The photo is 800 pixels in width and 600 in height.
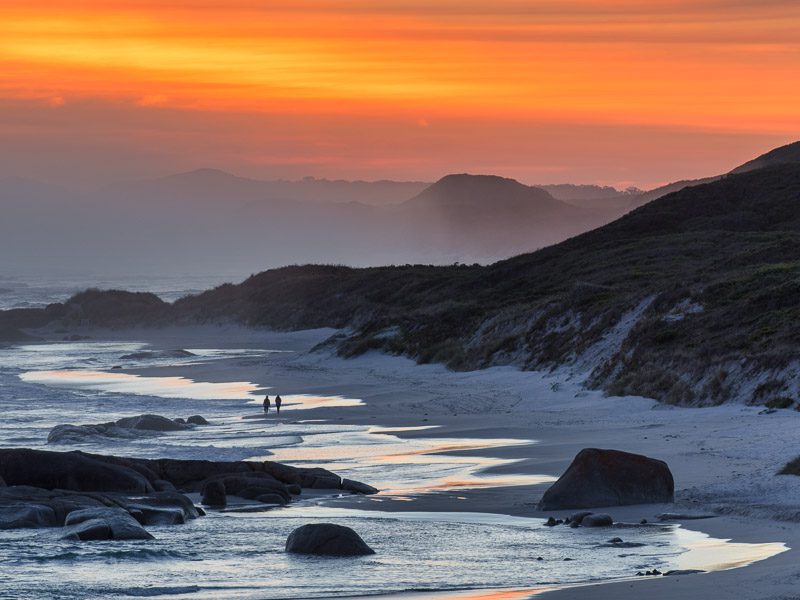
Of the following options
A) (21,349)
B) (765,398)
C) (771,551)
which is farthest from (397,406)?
(21,349)

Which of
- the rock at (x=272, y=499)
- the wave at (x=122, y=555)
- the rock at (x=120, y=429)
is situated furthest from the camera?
the rock at (x=120, y=429)

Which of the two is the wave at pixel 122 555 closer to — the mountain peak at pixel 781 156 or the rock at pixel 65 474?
the rock at pixel 65 474

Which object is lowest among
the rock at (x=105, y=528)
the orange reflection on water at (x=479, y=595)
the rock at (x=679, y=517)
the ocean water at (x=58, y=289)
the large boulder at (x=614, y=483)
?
the orange reflection on water at (x=479, y=595)

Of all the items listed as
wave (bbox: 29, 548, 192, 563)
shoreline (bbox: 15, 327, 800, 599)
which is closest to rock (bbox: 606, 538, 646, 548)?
shoreline (bbox: 15, 327, 800, 599)

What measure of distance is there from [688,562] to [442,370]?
117ft

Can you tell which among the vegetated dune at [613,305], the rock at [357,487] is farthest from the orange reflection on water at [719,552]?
the vegetated dune at [613,305]

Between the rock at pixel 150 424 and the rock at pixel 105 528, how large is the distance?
14.8 meters

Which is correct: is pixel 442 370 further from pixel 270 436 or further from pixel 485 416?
pixel 270 436

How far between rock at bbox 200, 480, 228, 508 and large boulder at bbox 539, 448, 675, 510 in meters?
5.18

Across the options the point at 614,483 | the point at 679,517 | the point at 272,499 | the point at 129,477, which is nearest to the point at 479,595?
the point at 679,517

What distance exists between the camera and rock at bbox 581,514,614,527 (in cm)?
1689

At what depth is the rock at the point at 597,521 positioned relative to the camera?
16.9 m

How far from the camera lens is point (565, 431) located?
28.5 metres

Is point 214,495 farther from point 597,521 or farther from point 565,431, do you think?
point 565,431
